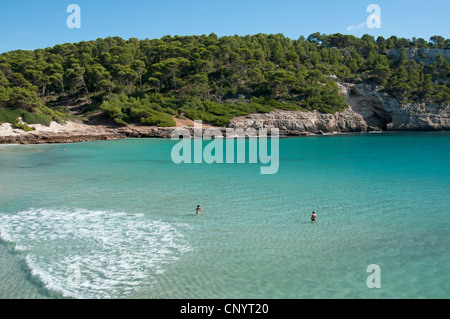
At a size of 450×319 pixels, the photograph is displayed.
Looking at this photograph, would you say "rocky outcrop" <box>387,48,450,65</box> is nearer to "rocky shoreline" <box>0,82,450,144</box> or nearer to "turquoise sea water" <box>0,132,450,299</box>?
"rocky shoreline" <box>0,82,450,144</box>

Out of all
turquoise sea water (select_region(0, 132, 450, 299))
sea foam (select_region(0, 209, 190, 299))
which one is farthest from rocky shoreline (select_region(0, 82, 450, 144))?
sea foam (select_region(0, 209, 190, 299))

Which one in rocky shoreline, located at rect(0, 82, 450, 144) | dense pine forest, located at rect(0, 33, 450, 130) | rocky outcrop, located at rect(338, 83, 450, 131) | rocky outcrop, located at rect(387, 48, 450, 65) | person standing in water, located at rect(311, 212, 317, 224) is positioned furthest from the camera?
rocky outcrop, located at rect(387, 48, 450, 65)

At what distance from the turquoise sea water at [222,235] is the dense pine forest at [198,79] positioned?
1475 inches

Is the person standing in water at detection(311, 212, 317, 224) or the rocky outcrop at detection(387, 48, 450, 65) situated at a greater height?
the rocky outcrop at detection(387, 48, 450, 65)

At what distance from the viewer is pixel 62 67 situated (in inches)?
2849

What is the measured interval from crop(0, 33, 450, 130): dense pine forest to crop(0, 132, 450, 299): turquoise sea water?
123ft

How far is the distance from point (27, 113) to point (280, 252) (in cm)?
5102

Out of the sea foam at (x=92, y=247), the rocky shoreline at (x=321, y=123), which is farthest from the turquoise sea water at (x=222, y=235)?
the rocky shoreline at (x=321, y=123)

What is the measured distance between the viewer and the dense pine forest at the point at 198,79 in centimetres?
6122

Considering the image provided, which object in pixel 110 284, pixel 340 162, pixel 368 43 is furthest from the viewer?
pixel 368 43

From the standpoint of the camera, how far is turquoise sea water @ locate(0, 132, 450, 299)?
9.16 metres

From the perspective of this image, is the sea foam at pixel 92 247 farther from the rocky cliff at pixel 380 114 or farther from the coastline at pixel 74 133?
the rocky cliff at pixel 380 114

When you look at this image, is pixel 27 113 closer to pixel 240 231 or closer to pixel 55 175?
pixel 55 175
